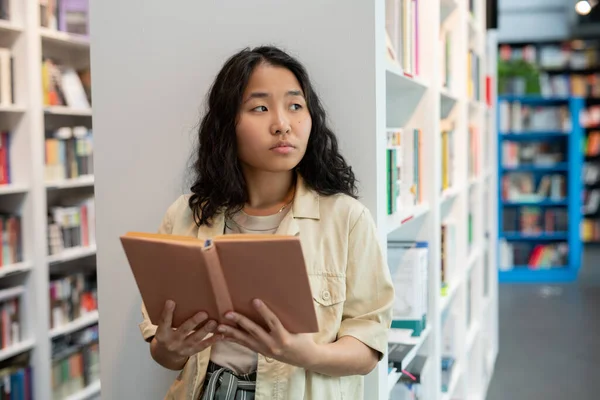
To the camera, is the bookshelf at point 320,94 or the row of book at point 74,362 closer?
the bookshelf at point 320,94

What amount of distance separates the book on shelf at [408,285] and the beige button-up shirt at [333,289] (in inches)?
27.6

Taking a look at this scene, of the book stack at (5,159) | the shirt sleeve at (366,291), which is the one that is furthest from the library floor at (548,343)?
the shirt sleeve at (366,291)

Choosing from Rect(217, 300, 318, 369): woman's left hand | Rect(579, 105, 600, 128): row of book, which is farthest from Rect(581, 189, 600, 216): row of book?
Rect(217, 300, 318, 369): woman's left hand

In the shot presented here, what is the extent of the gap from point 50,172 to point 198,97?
6.96 ft

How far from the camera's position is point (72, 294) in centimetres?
375

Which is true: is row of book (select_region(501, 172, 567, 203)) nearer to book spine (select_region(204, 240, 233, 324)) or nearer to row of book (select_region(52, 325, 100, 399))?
row of book (select_region(52, 325, 100, 399))

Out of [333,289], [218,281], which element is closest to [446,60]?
[333,289]

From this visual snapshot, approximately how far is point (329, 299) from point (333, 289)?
21 mm

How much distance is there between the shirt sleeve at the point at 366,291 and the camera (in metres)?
1.41

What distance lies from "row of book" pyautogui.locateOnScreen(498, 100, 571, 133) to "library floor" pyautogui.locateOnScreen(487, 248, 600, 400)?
167cm

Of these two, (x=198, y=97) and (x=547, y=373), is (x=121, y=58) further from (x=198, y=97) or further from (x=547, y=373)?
(x=547, y=373)

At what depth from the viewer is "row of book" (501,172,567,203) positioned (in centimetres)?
780

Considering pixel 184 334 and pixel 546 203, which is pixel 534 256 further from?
pixel 184 334

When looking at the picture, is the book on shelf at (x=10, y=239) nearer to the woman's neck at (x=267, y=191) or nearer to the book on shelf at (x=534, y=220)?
the woman's neck at (x=267, y=191)
